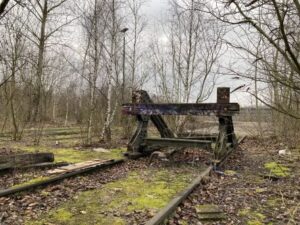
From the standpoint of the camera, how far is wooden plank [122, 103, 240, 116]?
9148 millimetres

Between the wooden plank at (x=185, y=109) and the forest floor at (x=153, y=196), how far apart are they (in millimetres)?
1512

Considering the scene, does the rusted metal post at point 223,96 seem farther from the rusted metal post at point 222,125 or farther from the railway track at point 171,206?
the railway track at point 171,206

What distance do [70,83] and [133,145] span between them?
31.3 meters

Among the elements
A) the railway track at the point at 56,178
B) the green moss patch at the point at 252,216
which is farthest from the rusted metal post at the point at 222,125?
the green moss patch at the point at 252,216

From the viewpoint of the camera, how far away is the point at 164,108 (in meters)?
10.0

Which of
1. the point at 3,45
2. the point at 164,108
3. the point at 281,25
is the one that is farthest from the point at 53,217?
the point at 3,45

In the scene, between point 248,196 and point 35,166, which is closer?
point 248,196

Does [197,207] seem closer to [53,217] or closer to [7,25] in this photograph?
[53,217]

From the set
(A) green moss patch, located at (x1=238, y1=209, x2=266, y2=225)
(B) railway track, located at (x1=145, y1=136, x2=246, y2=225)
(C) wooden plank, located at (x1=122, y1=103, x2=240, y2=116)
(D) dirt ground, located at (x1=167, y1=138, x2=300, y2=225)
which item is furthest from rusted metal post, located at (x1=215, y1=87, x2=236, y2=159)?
(A) green moss patch, located at (x1=238, y1=209, x2=266, y2=225)

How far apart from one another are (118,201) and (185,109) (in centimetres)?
445

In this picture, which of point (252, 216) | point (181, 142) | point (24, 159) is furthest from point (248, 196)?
point (24, 159)

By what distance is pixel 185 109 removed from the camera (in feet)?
31.8

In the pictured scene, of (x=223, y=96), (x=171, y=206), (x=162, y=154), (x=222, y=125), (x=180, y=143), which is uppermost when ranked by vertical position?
(x=223, y=96)

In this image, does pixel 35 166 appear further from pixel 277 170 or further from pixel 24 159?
pixel 277 170
